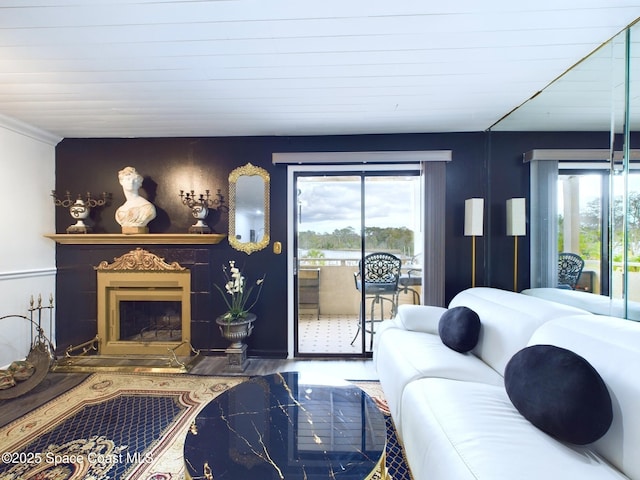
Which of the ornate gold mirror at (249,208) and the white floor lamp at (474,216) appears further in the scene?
the ornate gold mirror at (249,208)

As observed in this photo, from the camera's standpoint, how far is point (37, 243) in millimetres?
3076

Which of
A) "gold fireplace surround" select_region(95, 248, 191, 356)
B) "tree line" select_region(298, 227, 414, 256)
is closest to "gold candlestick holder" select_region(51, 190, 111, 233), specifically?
"gold fireplace surround" select_region(95, 248, 191, 356)

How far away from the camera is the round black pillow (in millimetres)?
1094

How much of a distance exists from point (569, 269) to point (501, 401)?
136 cm

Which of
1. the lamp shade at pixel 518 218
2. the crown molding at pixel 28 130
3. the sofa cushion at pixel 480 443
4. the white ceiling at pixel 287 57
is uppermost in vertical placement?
the white ceiling at pixel 287 57

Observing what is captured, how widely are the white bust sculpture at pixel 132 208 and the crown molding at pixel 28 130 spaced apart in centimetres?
84

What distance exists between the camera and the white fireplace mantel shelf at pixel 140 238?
3.06 m

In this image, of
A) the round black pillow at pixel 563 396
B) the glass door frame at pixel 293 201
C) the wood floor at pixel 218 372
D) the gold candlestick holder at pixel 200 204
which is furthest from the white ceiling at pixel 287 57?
the wood floor at pixel 218 372

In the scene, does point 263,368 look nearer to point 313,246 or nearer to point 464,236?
point 313,246

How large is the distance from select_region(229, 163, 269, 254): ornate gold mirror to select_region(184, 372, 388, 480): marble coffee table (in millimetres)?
1702

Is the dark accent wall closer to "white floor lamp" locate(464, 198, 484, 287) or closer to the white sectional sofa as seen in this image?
"white floor lamp" locate(464, 198, 484, 287)

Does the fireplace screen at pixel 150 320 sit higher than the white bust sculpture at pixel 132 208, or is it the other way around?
the white bust sculpture at pixel 132 208

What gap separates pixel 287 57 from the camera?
182 cm

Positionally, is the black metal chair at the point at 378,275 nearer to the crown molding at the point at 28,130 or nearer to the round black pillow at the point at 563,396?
the round black pillow at the point at 563,396
